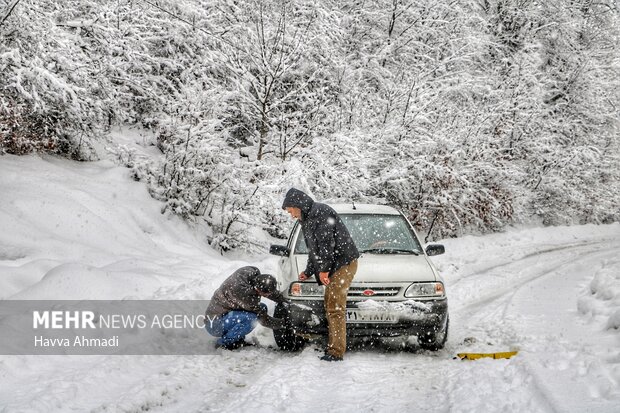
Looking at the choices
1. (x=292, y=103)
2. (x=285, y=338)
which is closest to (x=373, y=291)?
(x=285, y=338)

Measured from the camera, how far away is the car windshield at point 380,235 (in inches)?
251

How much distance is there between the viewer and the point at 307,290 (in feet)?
18.4

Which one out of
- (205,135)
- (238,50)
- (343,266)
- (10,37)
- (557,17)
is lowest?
(343,266)

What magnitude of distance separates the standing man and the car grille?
0.70 feet

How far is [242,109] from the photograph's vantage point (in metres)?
13.0

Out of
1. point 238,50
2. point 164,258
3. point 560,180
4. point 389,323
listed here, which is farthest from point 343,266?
point 560,180

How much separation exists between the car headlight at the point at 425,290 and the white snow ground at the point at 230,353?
0.67 meters

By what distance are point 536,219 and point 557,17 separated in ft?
30.2

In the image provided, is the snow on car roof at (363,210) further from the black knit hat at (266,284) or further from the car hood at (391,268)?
the black knit hat at (266,284)

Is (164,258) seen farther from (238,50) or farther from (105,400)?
(238,50)

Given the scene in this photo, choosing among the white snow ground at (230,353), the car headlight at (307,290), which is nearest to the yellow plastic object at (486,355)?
the white snow ground at (230,353)

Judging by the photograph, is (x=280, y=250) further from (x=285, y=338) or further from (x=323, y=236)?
(x=323, y=236)

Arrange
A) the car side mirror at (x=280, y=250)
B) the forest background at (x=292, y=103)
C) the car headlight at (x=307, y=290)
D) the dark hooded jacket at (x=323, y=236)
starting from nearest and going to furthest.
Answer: the dark hooded jacket at (x=323, y=236), the car headlight at (x=307, y=290), the car side mirror at (x=280, y=250), the forest background at (x=292, y=103)

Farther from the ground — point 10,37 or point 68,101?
point 10,37
